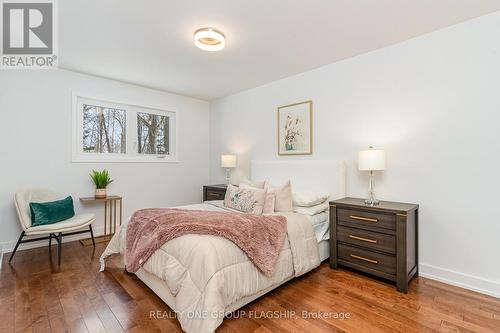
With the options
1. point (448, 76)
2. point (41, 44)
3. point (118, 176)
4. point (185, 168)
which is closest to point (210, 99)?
point (185, 168)

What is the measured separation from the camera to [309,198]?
309cm

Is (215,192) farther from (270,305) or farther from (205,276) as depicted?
(205,276)

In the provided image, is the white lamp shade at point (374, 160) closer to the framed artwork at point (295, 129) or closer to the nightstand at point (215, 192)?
the framed artwork at point (295, 129)

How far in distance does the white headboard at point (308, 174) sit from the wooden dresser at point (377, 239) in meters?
0.44

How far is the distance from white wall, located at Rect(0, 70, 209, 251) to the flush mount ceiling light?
220 centimetres

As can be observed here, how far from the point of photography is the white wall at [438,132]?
226 centimetres

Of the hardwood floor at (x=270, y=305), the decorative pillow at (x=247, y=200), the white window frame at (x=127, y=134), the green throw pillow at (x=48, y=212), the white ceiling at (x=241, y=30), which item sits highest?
the white ceiling at (x=241, y=30)

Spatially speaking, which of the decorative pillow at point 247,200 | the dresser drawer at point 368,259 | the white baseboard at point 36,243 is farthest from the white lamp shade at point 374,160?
the white baseboard at point 36,243

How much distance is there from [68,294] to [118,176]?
224 cm

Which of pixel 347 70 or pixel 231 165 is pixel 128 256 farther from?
pixel 347 70

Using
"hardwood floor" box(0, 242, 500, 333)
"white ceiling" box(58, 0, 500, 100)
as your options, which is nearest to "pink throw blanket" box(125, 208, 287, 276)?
"hardwood floor" box(0, 242, 500, 333)

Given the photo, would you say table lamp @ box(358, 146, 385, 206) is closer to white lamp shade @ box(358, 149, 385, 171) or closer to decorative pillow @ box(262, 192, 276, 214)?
white lamp shade @ box(358, 149, 385, 171)

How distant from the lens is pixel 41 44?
2777 millimetres

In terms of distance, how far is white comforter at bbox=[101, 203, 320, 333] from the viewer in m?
1.63
